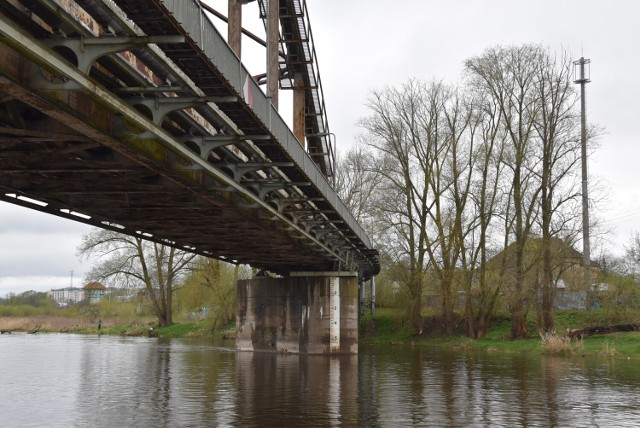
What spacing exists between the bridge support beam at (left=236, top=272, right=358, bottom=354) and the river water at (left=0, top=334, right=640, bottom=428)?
12.0ft

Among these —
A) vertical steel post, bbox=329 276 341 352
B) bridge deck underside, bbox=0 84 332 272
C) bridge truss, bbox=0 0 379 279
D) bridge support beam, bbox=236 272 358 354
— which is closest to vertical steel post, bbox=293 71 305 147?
vertical steel post, bbox=329 276 341 352

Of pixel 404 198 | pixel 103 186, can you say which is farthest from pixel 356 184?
pixel 103 186

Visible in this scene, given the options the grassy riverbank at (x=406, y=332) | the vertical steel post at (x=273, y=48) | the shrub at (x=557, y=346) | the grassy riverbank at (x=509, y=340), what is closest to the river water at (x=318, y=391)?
the shrub at (x=557, y=346)

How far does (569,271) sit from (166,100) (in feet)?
120

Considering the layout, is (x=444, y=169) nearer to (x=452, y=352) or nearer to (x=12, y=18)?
(x=452, y=352)

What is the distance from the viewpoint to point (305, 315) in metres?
38.9

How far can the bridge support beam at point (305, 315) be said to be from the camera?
3841 cm

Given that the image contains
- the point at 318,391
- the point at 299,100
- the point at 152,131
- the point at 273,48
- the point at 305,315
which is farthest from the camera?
the point at 299,100

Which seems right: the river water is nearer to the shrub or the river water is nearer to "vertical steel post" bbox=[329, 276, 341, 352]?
the shrub

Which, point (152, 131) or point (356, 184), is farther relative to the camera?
point (356, 184)

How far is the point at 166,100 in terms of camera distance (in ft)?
37.0

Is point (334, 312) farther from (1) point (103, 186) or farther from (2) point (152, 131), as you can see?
(2) point (152, 131)

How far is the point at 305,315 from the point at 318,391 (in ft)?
56.5

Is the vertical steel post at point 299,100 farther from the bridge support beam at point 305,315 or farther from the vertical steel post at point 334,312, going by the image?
the bridge support beam at point 305,315
